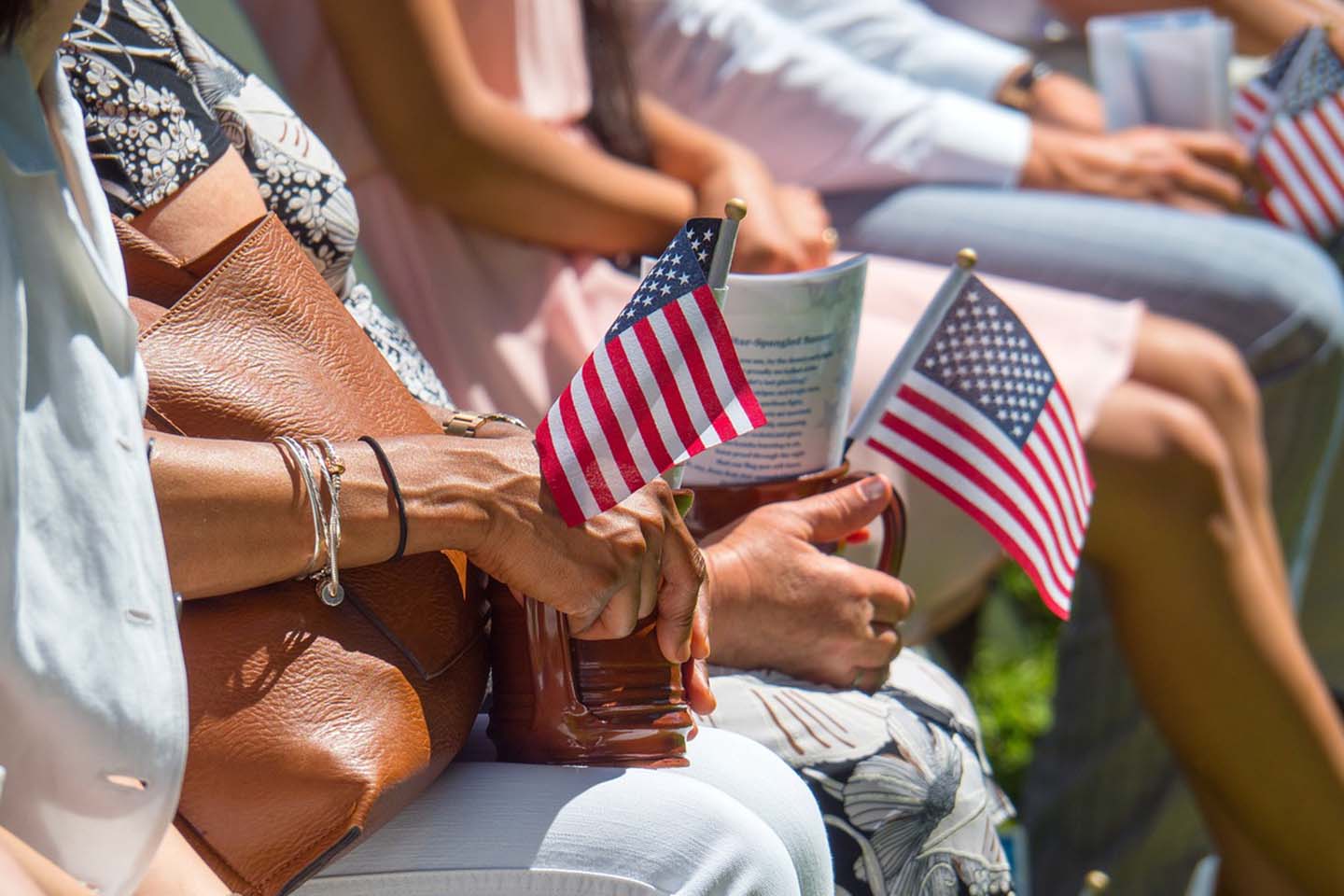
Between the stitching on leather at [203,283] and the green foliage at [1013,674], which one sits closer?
the stitching on leather at [203,283]

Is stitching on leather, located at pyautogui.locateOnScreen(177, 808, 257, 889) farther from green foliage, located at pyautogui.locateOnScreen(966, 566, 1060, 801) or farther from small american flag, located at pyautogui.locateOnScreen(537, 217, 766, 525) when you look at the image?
green foliage, located at pyautogui.locateOnScreen(966, 566, 1060, 801)

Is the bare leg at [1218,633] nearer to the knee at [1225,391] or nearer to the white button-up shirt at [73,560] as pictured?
the knee at [1225,391]

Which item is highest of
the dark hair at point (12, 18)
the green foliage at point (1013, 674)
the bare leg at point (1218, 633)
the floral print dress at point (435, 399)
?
the dark hair at point (12, 18)

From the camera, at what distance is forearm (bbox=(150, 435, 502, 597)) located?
0.95 m

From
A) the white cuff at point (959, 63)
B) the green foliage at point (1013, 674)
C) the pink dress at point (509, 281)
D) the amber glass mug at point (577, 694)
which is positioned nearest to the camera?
the amber glass mug at point (577, 694)

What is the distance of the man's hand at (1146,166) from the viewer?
2498mm

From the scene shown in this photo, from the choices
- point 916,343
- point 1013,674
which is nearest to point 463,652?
point 916,343

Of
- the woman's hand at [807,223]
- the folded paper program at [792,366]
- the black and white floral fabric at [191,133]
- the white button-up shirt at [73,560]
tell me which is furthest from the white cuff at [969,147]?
the white button-up shirt at [73,560]

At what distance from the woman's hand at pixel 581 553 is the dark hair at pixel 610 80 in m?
1.01

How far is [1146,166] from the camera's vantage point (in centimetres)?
253

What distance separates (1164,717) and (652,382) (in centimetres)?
111

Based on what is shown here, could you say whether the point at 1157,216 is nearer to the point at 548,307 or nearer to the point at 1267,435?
the point at 1267,435

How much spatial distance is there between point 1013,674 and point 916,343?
2052 millimetres

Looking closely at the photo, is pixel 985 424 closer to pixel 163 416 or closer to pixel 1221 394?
pixel 1221 394
